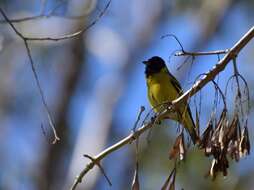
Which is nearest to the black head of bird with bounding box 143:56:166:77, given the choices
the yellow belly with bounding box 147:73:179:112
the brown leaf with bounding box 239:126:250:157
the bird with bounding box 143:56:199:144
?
the bird with bounding box 143:56:199:144

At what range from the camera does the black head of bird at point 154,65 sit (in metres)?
5.33

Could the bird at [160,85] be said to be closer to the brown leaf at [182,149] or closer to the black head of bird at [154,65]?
the black head of bird at [154,65]

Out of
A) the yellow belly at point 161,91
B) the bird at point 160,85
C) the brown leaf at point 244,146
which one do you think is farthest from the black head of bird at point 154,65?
the brown leaf at point 244,146

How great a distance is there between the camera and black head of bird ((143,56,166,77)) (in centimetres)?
533

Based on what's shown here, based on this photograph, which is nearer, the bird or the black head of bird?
the bird

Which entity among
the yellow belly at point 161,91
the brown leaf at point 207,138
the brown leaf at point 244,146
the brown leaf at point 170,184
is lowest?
the brown leaf at point 170,184

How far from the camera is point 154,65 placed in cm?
544

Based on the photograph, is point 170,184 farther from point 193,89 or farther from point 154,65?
point 154,65

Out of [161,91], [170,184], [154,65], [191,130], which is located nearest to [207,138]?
[170,184]

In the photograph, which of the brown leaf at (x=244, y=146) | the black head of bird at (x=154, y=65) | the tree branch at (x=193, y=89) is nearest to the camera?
the brown leaf at (x=244, y=146)

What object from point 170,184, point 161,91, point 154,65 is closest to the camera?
point 170,184


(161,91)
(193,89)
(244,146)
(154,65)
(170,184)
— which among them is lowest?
(170,184)

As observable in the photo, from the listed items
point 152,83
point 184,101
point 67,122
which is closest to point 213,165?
point 184,101

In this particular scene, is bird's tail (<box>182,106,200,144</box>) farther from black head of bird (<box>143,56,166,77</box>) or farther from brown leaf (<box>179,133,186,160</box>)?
black head of bird (<box>143,56,166,77</box>)
